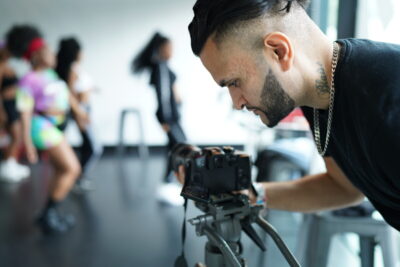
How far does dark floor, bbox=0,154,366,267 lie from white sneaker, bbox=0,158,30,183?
122mm

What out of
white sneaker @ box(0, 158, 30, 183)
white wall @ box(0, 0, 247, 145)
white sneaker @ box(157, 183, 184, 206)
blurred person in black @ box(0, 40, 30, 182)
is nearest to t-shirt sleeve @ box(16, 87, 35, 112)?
white sneaker @ box(157, 183, 184, 206)

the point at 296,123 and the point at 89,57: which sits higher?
the point at 89,57

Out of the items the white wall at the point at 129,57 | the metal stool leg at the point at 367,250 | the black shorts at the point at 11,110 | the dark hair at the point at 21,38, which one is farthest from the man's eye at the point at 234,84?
the white wall at the point at 129,57

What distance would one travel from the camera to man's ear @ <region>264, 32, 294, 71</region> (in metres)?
0.70

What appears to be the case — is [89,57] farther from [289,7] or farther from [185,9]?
[289,7]

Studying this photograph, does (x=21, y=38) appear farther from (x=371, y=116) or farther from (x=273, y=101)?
(x=371, y=116)

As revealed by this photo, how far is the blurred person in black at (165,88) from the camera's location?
2.89 m

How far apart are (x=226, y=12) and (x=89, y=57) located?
4.47 metres

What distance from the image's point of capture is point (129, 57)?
4902 millimetres

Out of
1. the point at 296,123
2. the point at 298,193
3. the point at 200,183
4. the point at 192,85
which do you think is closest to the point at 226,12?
the point at 200,183

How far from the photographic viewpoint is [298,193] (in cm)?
100

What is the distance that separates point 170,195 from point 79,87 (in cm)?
143

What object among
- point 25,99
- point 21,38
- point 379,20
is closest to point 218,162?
point 379,20

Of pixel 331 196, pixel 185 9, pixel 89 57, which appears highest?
pixel 185 9
